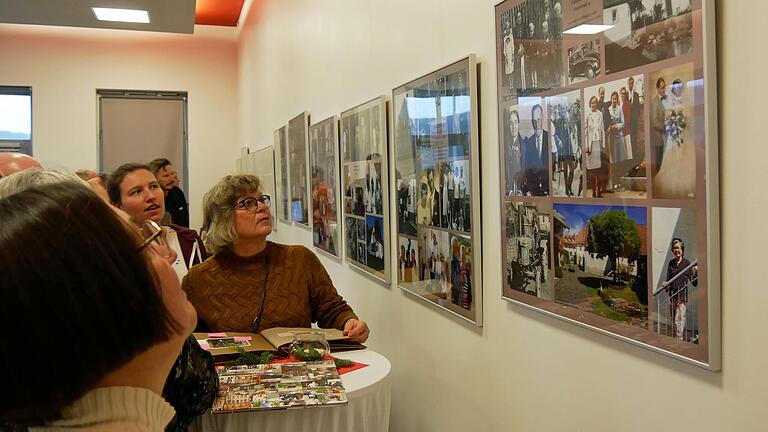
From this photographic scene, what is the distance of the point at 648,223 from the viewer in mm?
1354

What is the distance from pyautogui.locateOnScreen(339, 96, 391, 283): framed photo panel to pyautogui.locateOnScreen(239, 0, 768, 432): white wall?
12 cm

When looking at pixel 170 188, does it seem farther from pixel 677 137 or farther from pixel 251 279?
pixel 677 137

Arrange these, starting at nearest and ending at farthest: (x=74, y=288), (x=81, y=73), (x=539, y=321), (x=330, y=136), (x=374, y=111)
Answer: (x=74, y=288) → (x=539, y=321) → (x=374, y=111) → (x=330, y=136) → (x=81, y=73)

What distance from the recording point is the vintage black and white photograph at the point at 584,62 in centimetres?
151

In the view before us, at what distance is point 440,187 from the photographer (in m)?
2.44

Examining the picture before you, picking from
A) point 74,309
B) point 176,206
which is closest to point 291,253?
point 74,309

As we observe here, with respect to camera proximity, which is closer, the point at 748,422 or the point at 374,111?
the point at 748,422

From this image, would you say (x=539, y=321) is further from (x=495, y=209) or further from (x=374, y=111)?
(x=374, y=111)

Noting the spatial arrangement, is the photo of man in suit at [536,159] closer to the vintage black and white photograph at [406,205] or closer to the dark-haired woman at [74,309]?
the vintage black and white photograph at [406,205]

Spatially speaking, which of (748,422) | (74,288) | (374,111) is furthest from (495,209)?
(74,288)

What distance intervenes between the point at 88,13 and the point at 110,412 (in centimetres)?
740

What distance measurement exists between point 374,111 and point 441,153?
Answer: 2.85 feet

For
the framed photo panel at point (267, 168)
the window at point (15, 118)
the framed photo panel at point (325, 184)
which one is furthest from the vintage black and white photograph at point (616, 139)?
the window at point (15, 118)

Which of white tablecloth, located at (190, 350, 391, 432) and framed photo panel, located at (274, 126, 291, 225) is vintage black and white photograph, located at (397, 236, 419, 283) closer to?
white tablecloth, located at (190, 350, 391, 432)
